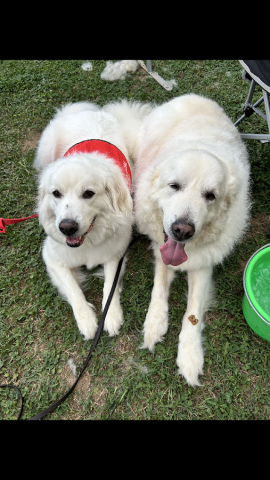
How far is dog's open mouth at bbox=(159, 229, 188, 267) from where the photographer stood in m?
2.31

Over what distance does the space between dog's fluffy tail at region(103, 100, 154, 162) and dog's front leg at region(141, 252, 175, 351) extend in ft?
5.08

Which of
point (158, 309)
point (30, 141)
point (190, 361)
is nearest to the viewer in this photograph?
point (190, 361)

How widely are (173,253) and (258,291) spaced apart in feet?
3.10

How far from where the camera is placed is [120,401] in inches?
91.5

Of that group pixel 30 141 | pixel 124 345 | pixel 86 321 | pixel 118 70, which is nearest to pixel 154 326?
pixel 124 345

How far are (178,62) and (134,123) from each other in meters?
2.10

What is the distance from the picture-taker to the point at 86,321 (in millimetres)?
2570

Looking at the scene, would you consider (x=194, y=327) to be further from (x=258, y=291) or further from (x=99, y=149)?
(x=99, y=149)

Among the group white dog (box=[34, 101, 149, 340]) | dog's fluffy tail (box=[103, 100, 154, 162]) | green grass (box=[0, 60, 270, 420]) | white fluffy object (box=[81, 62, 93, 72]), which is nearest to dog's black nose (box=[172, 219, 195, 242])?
white dog (box=[34, 101, 149, 340])

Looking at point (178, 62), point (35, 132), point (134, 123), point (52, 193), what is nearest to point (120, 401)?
point (52, 193)

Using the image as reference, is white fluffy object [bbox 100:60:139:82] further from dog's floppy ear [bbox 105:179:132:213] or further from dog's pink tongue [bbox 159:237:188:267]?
Answer: dog's pink tongue [bbox 159:237:188:267]

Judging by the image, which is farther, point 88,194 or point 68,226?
point 88,194

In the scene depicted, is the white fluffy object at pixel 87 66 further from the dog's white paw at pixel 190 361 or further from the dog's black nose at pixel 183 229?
the dog's white paw at pixel 190 361
